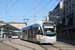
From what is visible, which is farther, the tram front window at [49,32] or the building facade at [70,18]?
the building facade at [70,18]

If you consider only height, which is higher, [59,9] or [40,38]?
[59,9]

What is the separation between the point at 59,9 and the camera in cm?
5578

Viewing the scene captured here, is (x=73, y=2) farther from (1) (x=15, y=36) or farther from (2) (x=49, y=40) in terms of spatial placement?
(2) (x=49, y=40)

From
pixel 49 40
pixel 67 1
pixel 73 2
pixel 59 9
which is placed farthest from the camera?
pixel 59 9

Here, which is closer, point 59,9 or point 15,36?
point 15,36

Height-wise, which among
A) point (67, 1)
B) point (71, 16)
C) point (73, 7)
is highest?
point (67, 1)

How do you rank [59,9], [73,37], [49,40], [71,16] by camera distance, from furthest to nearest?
1. [59,9]
2. [71,16]
3. [73,37]
4. [49,40]

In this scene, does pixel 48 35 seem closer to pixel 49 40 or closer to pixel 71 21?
pixel 49 40

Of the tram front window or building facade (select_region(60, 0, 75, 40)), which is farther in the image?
building facade (select_region(60, 0, 75, 40))

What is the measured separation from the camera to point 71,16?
1630 inches

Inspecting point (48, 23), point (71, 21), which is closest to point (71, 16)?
point (71, 21)

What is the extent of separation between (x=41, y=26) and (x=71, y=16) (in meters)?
28.0

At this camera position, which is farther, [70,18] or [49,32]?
[70,18]

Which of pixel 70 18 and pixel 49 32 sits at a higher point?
pixel 70 18
